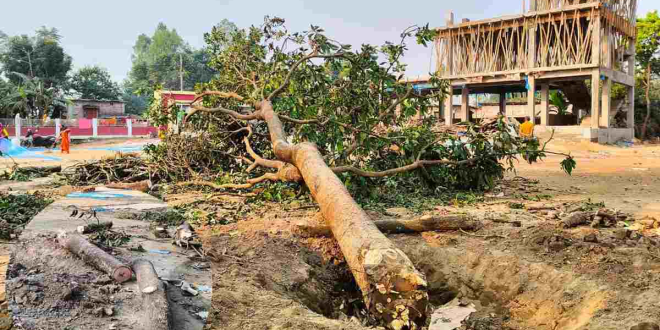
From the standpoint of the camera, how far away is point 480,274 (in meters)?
4.11

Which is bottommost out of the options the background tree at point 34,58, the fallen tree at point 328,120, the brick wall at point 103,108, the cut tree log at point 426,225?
the cut tree log at point 426,225

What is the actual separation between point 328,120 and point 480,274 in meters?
3.73

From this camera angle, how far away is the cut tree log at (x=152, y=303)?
2.04 m

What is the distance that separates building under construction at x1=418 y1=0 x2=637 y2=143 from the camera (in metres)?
20.1

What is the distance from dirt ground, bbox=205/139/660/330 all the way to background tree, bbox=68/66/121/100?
39160 mm

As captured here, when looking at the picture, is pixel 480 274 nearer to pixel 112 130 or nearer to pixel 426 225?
pixel 426 225

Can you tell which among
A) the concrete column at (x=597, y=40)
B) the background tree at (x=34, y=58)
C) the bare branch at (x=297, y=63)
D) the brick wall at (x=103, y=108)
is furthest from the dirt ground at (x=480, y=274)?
the background tree at (x=34, y=58)

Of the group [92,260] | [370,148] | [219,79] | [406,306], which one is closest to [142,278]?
[92,260]

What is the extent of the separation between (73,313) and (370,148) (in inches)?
214

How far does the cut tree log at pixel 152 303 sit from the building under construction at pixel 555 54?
2075 centimetres

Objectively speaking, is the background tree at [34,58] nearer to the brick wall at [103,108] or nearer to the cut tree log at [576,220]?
the brick wall at [103,108]

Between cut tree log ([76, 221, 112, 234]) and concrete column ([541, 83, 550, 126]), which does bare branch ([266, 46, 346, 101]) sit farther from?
concrete column ([541, 83, 550, 126])

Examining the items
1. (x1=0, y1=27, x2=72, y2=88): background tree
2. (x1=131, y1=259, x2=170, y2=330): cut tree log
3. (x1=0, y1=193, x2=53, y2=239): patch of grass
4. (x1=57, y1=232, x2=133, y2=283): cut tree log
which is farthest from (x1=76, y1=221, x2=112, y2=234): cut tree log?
(x1=0, y1=27, x2=72, y2=88): background tree

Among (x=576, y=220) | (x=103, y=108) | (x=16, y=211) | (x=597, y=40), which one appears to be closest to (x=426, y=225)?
(x=576, y=220)
